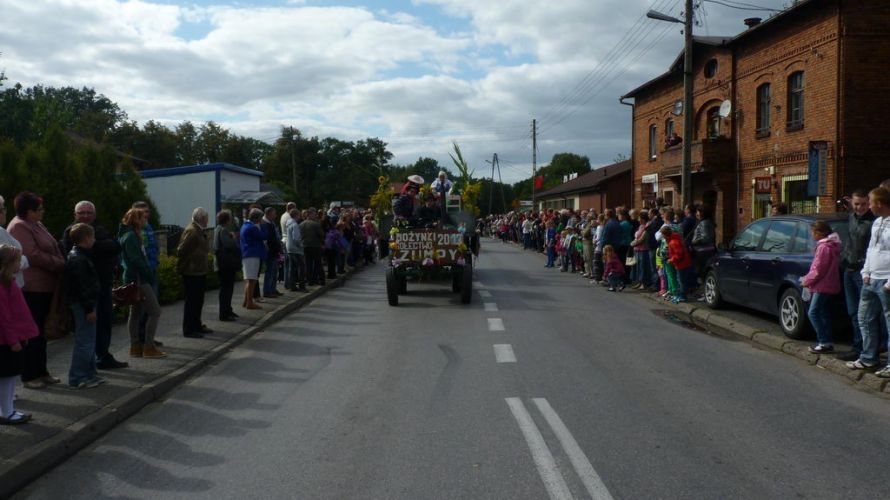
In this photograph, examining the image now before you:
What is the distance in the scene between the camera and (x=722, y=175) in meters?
26.5

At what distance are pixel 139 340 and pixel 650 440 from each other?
6.09 meters

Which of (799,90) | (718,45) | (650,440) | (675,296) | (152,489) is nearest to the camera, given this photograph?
(152,489)

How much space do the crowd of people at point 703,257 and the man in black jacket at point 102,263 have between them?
24.6 feet

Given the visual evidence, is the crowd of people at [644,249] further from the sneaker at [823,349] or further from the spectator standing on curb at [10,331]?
the spectator standing on curb at [10,331]

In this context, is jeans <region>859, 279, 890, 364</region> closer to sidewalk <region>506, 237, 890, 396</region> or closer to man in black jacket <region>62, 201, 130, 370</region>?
sidewalk <region>506, 237, 890, 396</region>

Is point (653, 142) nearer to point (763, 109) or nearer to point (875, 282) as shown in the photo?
point (763, 109)

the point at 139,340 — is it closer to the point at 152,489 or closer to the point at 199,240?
the point at 199,240

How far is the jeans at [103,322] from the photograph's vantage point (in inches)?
303

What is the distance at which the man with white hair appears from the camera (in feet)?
32.4

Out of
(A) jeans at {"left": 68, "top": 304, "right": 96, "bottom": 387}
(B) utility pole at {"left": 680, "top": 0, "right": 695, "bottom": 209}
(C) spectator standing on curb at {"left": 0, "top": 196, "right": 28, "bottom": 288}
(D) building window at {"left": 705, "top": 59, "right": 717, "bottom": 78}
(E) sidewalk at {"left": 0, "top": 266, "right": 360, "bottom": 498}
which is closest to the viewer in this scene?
(E) sidewalk at {"left": 0, "top": 266, "right": 360, "bottom": 498}

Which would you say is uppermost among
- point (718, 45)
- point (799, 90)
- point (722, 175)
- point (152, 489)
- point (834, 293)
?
point (718, 45)

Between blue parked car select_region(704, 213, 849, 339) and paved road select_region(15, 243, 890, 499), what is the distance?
840 millimetres

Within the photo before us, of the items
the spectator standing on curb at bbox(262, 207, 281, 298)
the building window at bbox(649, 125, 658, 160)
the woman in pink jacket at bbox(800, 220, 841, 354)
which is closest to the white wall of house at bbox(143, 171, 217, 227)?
the spectator standing on curb at bbox(262, 207, 281, 298)

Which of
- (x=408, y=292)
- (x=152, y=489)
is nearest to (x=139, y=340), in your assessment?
(x=152, y=489)
